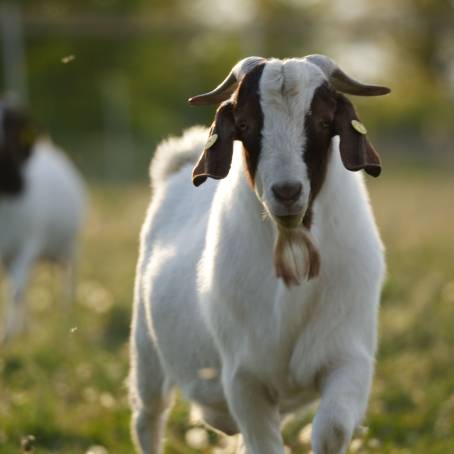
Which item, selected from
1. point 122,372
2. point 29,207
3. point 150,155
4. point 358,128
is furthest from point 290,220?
point 150,155

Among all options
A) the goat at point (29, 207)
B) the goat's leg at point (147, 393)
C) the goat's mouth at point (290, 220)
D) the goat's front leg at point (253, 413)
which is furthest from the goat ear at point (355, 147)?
the goat at point (29, 207)

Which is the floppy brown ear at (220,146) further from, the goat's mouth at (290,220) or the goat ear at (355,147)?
the goat ear at (355,147)

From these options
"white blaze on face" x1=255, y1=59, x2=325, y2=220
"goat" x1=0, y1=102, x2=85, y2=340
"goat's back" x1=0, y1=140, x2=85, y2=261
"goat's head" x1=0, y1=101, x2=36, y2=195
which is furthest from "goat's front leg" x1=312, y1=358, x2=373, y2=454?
"goat's head" x1=0, y1=101, x2=36, y2=195

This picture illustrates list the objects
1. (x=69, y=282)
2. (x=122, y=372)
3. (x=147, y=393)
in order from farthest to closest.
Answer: (x=69, y=282), (x=122, y=372), (x=147, y=393)

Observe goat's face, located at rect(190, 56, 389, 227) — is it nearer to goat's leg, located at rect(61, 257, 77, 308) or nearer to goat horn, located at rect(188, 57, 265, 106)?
goat horn, located at rect(188, 57, 265, 106)

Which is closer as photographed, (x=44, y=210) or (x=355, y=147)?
(x=355, y=147)

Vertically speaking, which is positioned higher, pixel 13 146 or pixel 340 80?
pixel 340 80

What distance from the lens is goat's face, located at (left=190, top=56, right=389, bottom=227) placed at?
3.41m

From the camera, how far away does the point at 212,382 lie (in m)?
4.30

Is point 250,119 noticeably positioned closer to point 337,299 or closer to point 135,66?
point 337,299

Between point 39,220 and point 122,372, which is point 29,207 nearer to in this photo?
point 39,220

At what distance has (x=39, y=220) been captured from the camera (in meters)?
9.61

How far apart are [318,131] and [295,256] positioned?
45 centimetres

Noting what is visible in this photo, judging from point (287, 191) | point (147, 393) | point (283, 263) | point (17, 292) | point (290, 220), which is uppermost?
point (287, 191)
